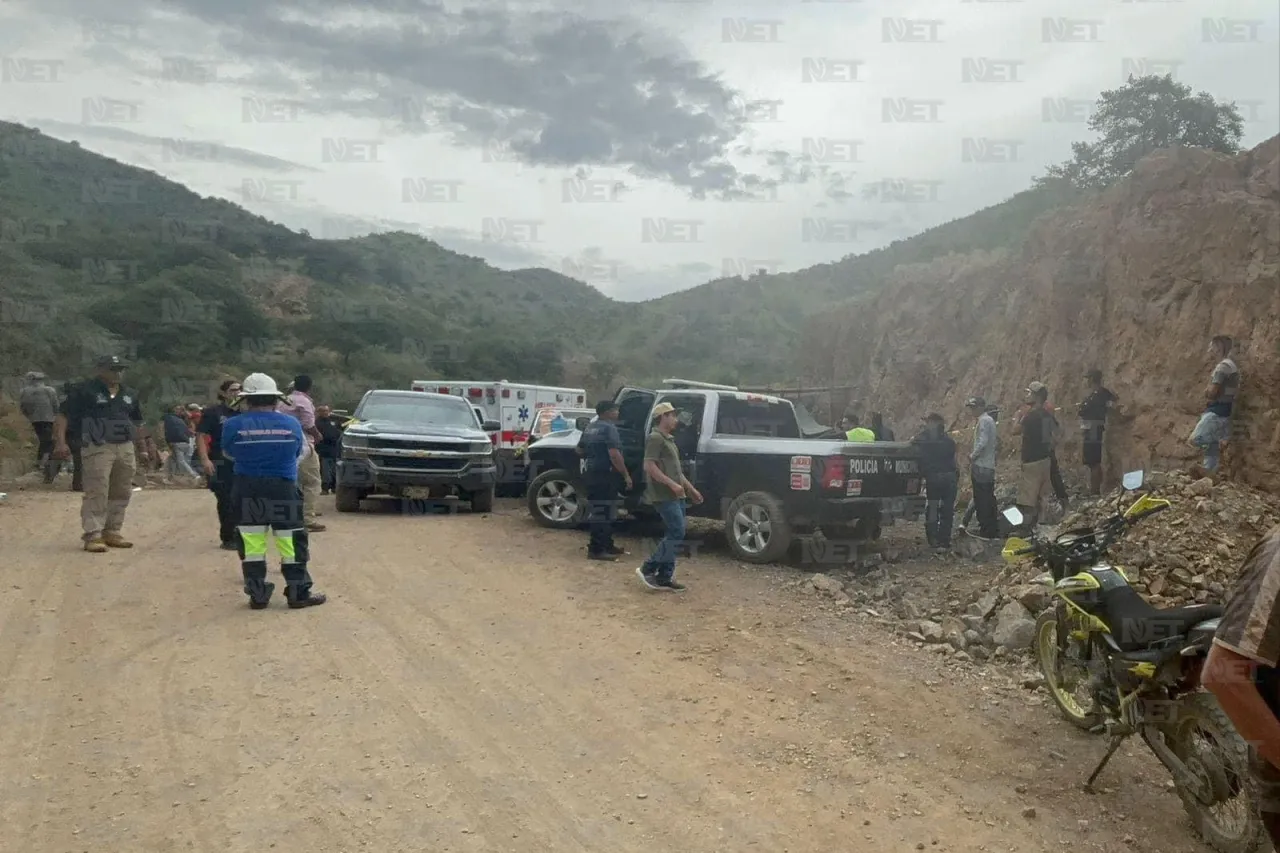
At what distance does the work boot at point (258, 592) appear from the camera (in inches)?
263

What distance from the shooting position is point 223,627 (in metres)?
6.24

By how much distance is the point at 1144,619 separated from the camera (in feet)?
12.9

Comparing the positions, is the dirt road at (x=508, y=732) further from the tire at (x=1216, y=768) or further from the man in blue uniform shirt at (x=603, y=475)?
the man in blue uniform shirt at (x=603, y=475)

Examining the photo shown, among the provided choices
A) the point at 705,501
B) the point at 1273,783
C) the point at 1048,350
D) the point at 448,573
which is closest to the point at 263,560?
the point at 448,573

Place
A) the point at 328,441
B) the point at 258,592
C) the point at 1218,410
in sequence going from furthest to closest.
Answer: the point at 328,441 < the point at 1218,410 < the point at 258,592

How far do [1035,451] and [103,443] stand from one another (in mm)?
10114

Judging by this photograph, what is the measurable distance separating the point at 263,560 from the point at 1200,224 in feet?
40.1

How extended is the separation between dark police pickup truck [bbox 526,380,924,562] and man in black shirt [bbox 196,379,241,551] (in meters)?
4.01

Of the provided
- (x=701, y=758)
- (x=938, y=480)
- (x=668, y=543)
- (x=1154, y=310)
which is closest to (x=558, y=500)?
(x=668, y=543)

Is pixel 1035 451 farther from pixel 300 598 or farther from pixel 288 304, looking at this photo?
pixel 288 304

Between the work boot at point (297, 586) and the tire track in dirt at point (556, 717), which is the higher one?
the work boot at point (297, 586)

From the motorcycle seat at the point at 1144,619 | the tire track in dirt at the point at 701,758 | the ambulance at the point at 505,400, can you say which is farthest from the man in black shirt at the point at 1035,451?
the ambulance at the point at 505,400

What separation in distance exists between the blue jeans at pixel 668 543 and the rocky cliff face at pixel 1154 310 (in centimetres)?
623

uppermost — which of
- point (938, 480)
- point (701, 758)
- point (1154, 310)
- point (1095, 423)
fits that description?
point (1154, 310)
